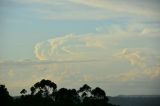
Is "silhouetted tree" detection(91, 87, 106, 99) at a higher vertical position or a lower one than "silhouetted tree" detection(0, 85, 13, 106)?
higher

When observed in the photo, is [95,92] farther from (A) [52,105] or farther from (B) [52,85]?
(A) [52,105]

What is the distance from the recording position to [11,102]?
413 feet

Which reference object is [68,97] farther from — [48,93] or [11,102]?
[11,102]

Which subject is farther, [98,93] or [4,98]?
[98,93]

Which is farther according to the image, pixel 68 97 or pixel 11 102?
pixel 68 97

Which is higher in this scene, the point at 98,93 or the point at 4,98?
the point at 98,93

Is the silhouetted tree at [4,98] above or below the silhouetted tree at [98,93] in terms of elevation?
below

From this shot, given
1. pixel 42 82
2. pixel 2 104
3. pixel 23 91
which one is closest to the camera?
pixel 2 104

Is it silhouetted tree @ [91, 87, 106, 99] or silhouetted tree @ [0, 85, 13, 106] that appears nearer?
silhouetted tree @ [0, 85, 13, 106]

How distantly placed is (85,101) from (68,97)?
708 cm

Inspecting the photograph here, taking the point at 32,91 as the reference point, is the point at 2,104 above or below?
below

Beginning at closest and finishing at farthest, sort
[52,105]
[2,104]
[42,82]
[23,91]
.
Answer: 1. [2,104]
2. [52,105]
3. [42,82]
4. [23,91]

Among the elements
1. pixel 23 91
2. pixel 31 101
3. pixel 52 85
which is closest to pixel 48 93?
pixel 52 85

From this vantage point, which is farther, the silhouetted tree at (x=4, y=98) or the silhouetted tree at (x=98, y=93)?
the silhouetted tree at (x=98, y=93)
